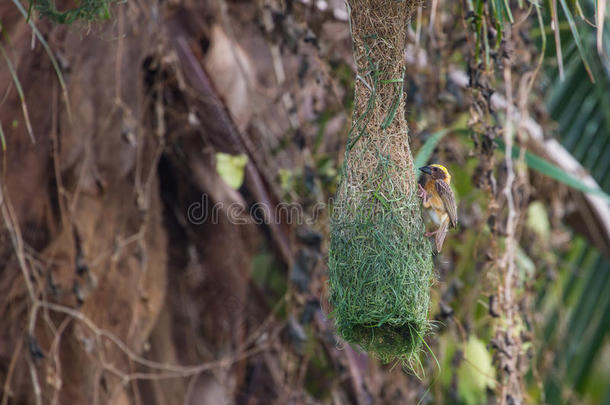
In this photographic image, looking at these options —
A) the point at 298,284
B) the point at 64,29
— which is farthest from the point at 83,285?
the point at 64,29

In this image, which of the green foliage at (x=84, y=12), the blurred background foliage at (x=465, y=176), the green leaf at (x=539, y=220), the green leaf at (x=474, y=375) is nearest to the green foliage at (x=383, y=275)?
the blurred background foliage at (x=465, y=176)

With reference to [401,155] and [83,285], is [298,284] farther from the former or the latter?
[401,155]

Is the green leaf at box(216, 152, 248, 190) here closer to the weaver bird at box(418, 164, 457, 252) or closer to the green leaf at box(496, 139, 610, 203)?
the green leaf at box(496, 139, 610, 203)

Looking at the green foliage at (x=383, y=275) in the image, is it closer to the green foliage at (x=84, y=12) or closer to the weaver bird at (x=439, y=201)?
the weaver bird at (x=439, y=201)

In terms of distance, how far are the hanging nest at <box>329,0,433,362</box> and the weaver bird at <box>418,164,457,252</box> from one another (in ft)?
0.26

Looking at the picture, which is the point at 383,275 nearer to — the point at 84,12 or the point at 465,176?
the point at 84,12

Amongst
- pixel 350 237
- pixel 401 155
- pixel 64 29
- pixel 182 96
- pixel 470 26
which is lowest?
pixel 182 96

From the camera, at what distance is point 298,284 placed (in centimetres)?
274

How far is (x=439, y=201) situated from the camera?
5.78 feet

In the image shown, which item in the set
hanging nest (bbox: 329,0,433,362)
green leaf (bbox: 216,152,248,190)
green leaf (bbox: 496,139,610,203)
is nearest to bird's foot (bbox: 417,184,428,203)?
hanging nest (bbox: 329,0,433,362)

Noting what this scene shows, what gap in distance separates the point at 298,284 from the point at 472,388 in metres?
1.27

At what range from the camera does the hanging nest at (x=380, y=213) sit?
5.24ft

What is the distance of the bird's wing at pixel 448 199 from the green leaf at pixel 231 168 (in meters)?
1.39

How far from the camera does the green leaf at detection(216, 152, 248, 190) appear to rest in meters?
2.96
